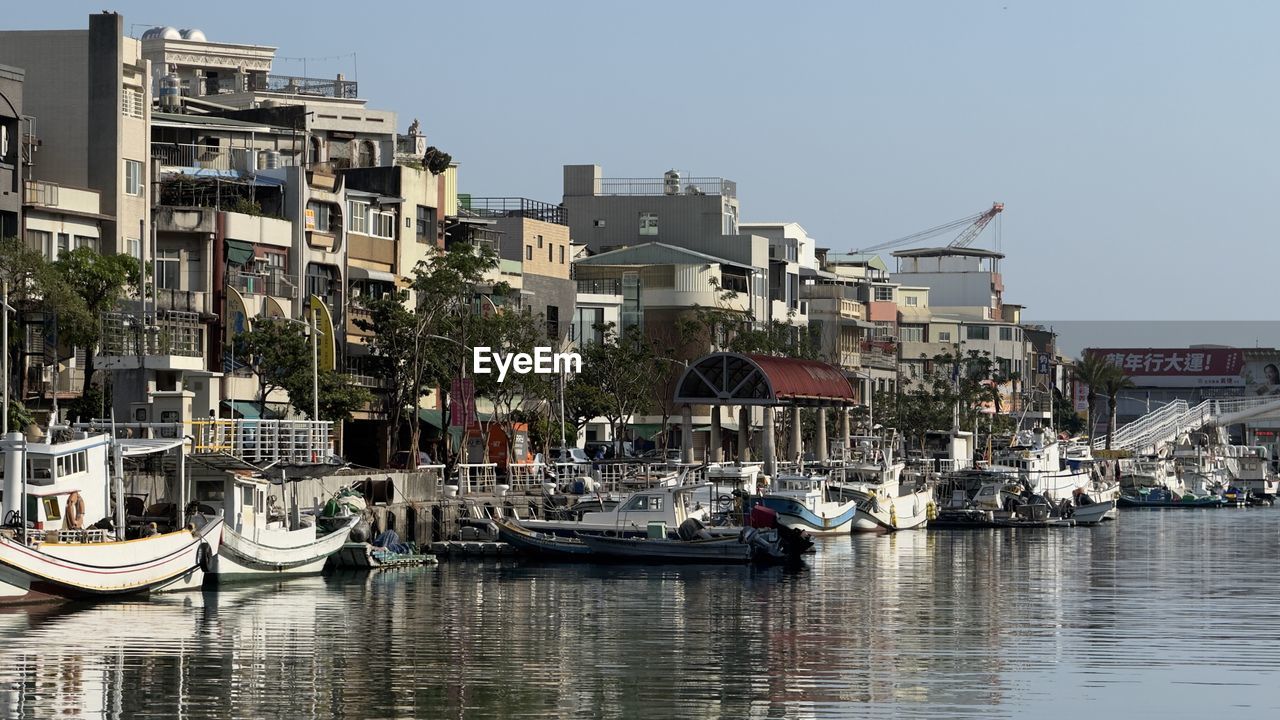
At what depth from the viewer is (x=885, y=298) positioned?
200 meters

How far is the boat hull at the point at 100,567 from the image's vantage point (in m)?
55.1

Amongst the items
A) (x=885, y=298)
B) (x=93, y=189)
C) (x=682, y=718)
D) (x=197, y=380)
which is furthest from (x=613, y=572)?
(x=885, y=298)

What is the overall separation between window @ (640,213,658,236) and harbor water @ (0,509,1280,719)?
80.7m

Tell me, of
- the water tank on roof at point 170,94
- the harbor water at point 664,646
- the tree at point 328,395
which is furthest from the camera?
the water tank on roof at point 170,94

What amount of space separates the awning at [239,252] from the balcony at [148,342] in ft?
26.9

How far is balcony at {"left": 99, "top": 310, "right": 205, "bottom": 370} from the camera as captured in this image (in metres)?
76.2

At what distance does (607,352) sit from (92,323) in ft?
146

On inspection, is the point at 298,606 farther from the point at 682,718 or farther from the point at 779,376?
the point at 779,376

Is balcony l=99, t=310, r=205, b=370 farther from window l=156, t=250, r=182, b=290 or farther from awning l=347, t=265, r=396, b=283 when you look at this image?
awning l=347, t=265, r=396, b=283

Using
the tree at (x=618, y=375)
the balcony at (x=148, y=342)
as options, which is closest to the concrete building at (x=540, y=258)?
the tree at (x=618, y=375)

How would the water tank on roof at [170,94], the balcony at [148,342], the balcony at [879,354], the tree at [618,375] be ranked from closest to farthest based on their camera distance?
the balcony at [148,342]
the water tank on roof at [170,94]
the tree at [618,375]
the balcony at [879,354]

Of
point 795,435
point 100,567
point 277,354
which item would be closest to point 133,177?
point 277,354

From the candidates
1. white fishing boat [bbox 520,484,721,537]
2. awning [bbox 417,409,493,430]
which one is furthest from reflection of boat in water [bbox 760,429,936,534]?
awning [bbox 417,409,493,430]

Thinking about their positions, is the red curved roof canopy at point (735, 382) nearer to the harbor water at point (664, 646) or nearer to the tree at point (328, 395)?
the tree at point (328, 395)
